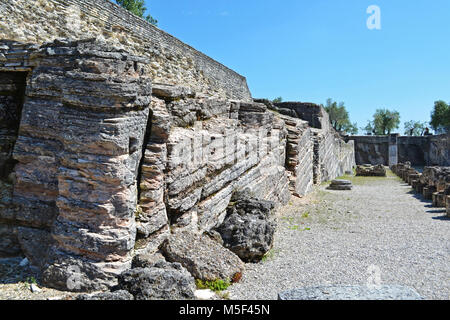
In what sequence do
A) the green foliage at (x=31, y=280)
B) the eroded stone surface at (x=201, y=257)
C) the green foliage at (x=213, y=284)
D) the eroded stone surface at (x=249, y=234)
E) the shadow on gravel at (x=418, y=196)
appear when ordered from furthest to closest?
the shadow on gravel at (x=418, y=196)
the eroded stone surface at (x=249, y=234)
the eroded stone surface at (x=201, y=257)
the green foliage at (x=213, y=284)
the green foliage at (x=31, y=280)

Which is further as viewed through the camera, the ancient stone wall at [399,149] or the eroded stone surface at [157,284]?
the ancient stone wall at [399,149]

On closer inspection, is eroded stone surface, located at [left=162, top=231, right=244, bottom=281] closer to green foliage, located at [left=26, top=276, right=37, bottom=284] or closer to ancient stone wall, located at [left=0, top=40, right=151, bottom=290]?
ancient stone wall, located at [left=0, top=40, right=151, bottom=290]

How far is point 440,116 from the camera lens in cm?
4838

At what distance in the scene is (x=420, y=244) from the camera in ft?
21.6

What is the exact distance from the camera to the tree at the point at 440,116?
155 feet

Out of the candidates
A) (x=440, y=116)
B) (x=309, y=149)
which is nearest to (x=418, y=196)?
(x=309, y=149)

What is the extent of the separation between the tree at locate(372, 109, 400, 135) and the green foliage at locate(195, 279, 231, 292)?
207ft

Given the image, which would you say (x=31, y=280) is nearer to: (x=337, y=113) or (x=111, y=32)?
(x=111, y=32)

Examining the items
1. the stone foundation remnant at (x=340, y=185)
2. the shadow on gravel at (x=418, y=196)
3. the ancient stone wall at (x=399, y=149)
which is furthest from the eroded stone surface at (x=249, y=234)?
the ancient stone wall at (x=399, y=149)

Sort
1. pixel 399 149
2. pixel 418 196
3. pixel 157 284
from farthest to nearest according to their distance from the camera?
pixel 399 149 < pixel 418 196 < pixel 157 284

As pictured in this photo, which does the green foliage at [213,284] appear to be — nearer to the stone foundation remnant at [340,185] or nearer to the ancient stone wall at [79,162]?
the ancient stone wall at [79,162]

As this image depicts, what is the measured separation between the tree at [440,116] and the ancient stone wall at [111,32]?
4210 centimetres

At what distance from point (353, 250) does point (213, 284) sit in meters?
3.11

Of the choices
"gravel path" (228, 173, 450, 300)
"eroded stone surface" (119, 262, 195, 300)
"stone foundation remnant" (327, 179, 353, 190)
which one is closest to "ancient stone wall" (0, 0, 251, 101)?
"gravel path" (228, 173, 450, 300)
